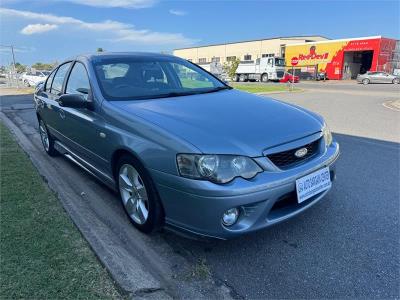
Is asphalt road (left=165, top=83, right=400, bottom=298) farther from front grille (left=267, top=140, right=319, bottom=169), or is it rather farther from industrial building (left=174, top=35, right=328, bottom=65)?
industrial building (left=174, top=35, right=328, bottom=65)

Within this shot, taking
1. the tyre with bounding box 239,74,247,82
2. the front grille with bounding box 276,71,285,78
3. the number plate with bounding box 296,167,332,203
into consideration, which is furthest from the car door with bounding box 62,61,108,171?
the tyre with bounding box 239,74,247,82

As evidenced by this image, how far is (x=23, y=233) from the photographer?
3053mm

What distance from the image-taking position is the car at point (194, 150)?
243 centimetres

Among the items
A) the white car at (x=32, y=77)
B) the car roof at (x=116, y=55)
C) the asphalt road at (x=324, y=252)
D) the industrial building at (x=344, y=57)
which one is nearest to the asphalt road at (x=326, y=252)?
the asphalt road at (x=324, y=252)

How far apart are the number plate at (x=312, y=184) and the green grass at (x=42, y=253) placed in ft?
A: 5.01

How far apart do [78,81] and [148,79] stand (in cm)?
88

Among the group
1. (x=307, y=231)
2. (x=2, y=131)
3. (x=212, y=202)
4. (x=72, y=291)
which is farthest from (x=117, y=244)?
(x=2, y=131)

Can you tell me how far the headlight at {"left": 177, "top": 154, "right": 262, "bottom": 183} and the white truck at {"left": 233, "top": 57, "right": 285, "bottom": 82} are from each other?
3641 cm

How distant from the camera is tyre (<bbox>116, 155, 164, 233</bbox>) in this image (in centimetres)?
280

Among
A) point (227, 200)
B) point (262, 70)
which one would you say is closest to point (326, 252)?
point (227, 200)

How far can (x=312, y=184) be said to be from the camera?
277 cm

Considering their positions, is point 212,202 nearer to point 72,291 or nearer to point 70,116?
point 72,291

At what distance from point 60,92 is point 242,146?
3.17m

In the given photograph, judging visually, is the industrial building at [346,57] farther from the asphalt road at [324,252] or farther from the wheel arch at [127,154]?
the wheel arch at [127,154]
